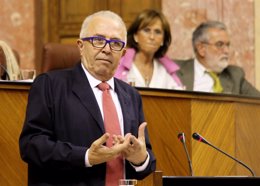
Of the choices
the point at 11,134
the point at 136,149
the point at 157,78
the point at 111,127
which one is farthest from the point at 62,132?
the point at 157,78

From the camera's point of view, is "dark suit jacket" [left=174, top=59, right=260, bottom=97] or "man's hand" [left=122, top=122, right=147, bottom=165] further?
"dark suit jacket" [left=174, top=59, right=260, bottom=97]

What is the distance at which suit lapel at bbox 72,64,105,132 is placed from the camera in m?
3.15

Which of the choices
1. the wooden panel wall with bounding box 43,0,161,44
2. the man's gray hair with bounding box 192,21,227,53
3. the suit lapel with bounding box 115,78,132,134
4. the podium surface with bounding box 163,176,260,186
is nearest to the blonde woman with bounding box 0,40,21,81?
the suit lapel with bounding box 115,78,132,134

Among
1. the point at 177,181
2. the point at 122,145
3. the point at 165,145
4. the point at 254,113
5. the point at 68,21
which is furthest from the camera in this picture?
the point at 68,21

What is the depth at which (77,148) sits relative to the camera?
302cm

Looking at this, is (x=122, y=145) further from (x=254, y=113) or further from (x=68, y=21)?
(x=68, y=21)

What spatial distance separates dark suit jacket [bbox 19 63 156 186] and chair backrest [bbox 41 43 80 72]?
5.24ft

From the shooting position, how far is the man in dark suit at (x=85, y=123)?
301 centimetres

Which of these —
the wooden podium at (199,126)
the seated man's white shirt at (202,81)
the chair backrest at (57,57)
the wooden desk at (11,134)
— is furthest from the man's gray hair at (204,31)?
the wooden desk at (11,134)

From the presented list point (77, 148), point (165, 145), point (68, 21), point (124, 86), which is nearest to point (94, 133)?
point (77, 148)

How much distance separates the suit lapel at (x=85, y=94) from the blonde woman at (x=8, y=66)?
150 cm

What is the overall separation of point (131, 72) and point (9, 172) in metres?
1.70

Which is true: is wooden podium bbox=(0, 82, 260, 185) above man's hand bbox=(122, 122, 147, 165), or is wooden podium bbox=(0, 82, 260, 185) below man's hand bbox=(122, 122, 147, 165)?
below

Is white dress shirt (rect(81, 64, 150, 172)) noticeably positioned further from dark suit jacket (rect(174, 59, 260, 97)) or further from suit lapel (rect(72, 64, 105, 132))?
dark suit jacket (rect(174, 59, 260, 97))
